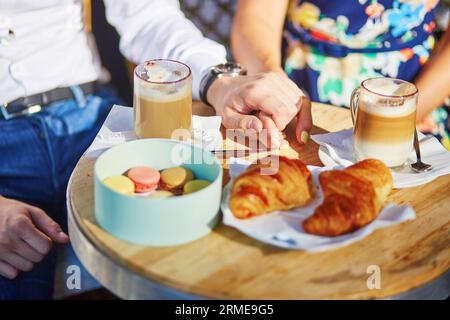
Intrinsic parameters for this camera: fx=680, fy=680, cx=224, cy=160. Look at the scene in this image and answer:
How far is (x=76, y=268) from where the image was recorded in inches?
56.2

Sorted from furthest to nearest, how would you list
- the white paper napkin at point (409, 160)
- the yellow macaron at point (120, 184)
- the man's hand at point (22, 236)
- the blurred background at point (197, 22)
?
the blurred background at point (197, 22) → the man's hand at point (22, 236) → the white paper napkin at point (409, 160) → the yellow macaron at point (120, 184)

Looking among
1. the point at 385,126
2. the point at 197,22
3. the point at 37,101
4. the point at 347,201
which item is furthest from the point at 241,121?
the point at 197,22

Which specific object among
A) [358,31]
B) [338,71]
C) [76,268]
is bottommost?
[76,268]

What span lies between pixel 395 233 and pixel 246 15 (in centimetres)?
108

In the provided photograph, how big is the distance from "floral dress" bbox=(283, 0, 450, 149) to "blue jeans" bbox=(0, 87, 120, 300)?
27.2 inches

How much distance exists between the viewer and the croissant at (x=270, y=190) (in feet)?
3.41

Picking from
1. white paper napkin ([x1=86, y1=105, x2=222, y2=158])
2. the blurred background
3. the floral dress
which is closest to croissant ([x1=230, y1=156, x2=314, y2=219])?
white paper napkin ([x1=86, y1=105, x2=222, y2=158])

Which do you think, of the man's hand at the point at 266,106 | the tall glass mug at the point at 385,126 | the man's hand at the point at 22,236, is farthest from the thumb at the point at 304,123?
the man's hand at the point at 22,236

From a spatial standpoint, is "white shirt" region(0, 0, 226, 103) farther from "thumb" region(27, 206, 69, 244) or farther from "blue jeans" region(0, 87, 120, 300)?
"thumb" region(27, 206, 69, 244)

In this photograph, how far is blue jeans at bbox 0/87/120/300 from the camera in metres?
1.52

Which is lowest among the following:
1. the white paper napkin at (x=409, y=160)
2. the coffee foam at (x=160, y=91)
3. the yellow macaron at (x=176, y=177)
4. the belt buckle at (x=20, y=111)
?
the belt buckle at (x=20, y=111)

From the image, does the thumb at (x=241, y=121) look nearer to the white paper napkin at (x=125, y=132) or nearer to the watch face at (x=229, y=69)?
the white paper napkin at (x=125, y=132)
